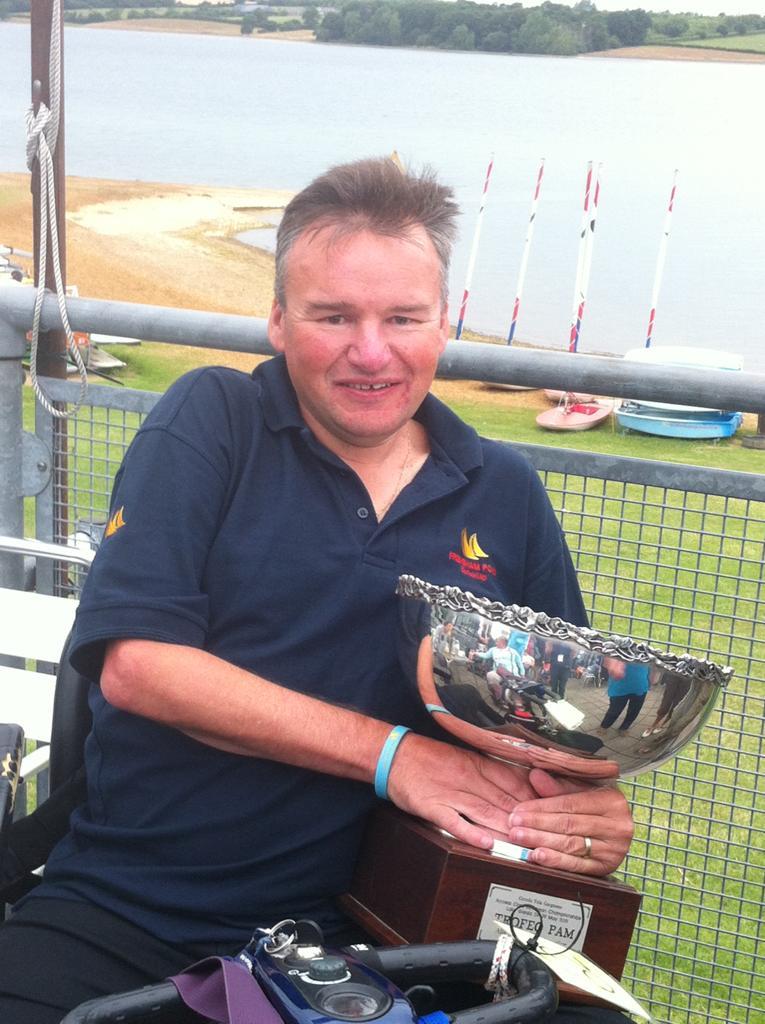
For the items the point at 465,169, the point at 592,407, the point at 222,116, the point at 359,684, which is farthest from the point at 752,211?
the point at 359,684

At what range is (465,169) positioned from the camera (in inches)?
2475

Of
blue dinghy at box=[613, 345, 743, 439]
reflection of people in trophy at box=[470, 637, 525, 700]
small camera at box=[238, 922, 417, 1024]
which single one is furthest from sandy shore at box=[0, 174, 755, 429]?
small camera at box=[238, 922, 417, 1024]

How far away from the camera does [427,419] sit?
7.47 ft

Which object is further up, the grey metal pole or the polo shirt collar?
the polo shirt collar

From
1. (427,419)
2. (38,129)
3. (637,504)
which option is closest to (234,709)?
(427,419)

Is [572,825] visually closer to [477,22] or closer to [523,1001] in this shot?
[523,1001]

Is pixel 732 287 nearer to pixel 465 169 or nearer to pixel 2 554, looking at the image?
pixel 465 169

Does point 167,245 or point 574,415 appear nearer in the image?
point 574,415

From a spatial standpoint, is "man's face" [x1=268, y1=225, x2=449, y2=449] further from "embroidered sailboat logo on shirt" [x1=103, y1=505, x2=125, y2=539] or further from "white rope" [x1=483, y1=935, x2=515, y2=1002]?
"white rope" [x1=483, y1=935, x2=515, y2=1002]

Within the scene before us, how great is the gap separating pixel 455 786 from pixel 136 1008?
26.2 inches

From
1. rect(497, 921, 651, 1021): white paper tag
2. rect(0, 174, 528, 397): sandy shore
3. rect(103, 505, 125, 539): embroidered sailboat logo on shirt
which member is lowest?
rect(0, 174, 528, 397): sandy shore

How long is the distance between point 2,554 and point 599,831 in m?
1.54

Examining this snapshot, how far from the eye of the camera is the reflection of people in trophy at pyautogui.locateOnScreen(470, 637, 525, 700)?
1.71 m


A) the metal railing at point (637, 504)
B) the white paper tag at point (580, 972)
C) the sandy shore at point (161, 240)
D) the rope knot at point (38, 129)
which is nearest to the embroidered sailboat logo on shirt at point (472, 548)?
the metal railing at point (637, 504)
